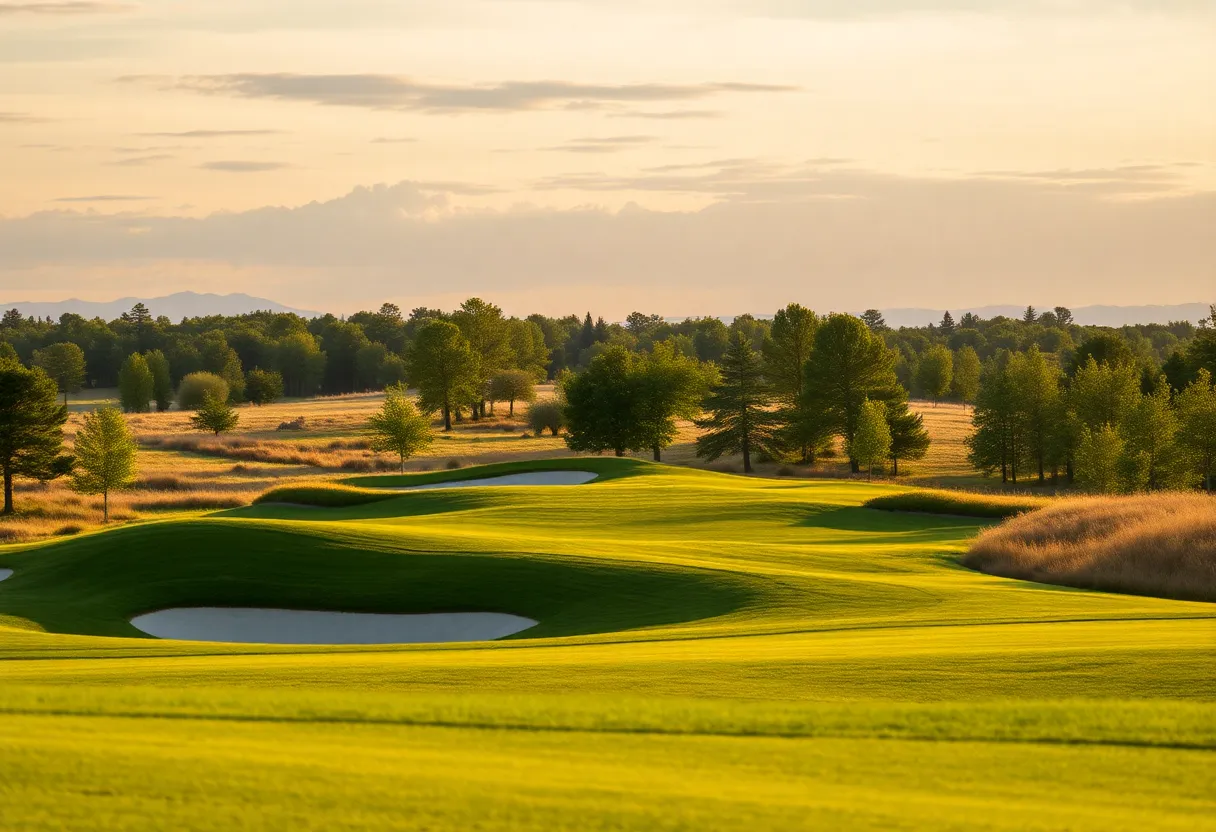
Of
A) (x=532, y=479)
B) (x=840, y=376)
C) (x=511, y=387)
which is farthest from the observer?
(x=511, y=387)

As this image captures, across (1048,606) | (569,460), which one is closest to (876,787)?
(1048,606)

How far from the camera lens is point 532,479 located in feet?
173

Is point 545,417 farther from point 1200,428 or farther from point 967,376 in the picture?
point 967,376

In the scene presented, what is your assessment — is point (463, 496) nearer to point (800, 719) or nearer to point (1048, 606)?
point (1048, 606)

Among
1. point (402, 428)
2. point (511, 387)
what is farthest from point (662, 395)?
point (511, 387)

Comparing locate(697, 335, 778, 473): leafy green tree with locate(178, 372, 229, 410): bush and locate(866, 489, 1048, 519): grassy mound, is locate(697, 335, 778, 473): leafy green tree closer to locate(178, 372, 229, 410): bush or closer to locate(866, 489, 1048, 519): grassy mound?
locate(866, 489, 1048, 519): grassy mound

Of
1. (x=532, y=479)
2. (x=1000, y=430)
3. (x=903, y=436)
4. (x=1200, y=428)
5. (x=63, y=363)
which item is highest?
(x=63, y=363)

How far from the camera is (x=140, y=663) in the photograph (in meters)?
16.2

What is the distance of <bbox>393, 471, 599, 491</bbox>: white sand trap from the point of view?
51469 mm

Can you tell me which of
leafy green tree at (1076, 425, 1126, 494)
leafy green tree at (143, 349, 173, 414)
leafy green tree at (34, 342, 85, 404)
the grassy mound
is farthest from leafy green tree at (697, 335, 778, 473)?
leafy green tree at (34, 342, 85, 404)

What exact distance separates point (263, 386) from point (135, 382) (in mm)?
19389

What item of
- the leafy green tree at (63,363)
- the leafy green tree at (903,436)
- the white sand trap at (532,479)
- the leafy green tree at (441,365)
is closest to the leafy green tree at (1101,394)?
the leafy green tree at (903,436)

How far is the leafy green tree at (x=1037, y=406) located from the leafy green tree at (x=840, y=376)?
8.88m

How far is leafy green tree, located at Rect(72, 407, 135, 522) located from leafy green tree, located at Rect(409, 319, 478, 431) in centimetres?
4970
